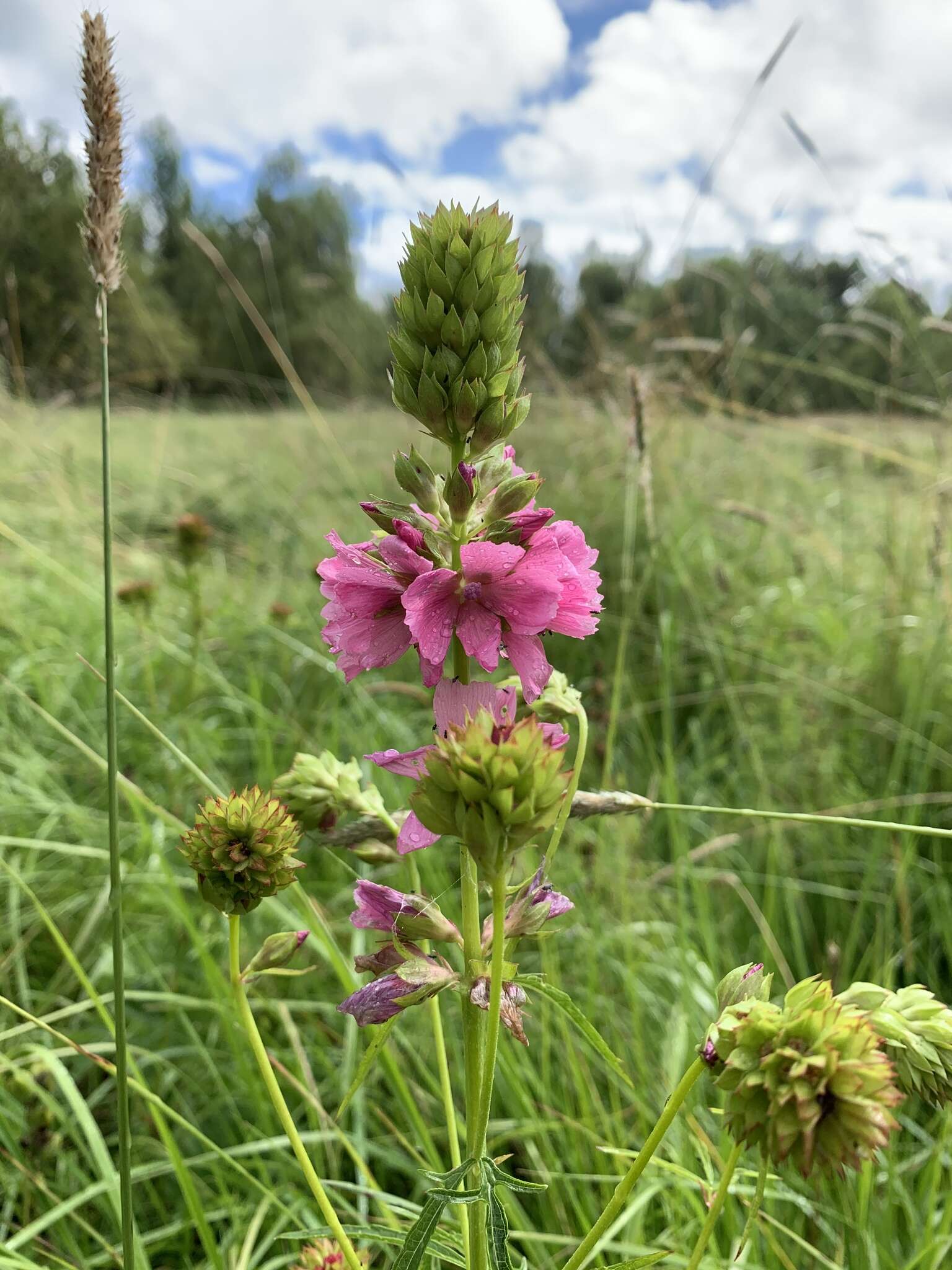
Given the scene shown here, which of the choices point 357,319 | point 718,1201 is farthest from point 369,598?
point 357,319

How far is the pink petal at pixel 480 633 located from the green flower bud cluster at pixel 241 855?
301mm

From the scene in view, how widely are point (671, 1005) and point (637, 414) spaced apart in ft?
5.17

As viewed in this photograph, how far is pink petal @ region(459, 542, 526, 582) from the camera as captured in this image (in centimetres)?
85

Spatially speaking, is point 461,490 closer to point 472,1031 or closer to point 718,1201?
point 472,1031

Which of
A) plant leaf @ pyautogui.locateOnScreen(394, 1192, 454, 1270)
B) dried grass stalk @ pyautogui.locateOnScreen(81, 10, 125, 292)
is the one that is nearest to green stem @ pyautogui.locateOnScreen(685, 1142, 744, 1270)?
plant leaf @ pyautogui.locateOnScreen(394, 1192, 454, 1270)

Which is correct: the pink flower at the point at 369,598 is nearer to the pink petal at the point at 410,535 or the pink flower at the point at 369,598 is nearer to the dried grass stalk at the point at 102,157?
the pink petal at the point at 410,535

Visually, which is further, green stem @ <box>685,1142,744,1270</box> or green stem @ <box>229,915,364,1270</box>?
green stem @ <box>229,915,364,1270</box>

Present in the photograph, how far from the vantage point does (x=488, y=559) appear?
855mm

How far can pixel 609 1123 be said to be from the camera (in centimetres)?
167

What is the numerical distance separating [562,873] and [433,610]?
201cm

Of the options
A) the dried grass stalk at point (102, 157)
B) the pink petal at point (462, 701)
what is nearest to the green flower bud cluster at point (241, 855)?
the pink petal at point (462, 701)

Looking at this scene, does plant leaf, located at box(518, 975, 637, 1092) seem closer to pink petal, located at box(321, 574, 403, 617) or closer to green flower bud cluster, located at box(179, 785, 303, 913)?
green flower bud cluster, located at box(179, 785, 303, 913)

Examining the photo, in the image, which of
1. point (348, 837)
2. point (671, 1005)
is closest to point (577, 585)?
point (348, 837)

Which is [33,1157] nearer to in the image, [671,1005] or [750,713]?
[671,1005]
